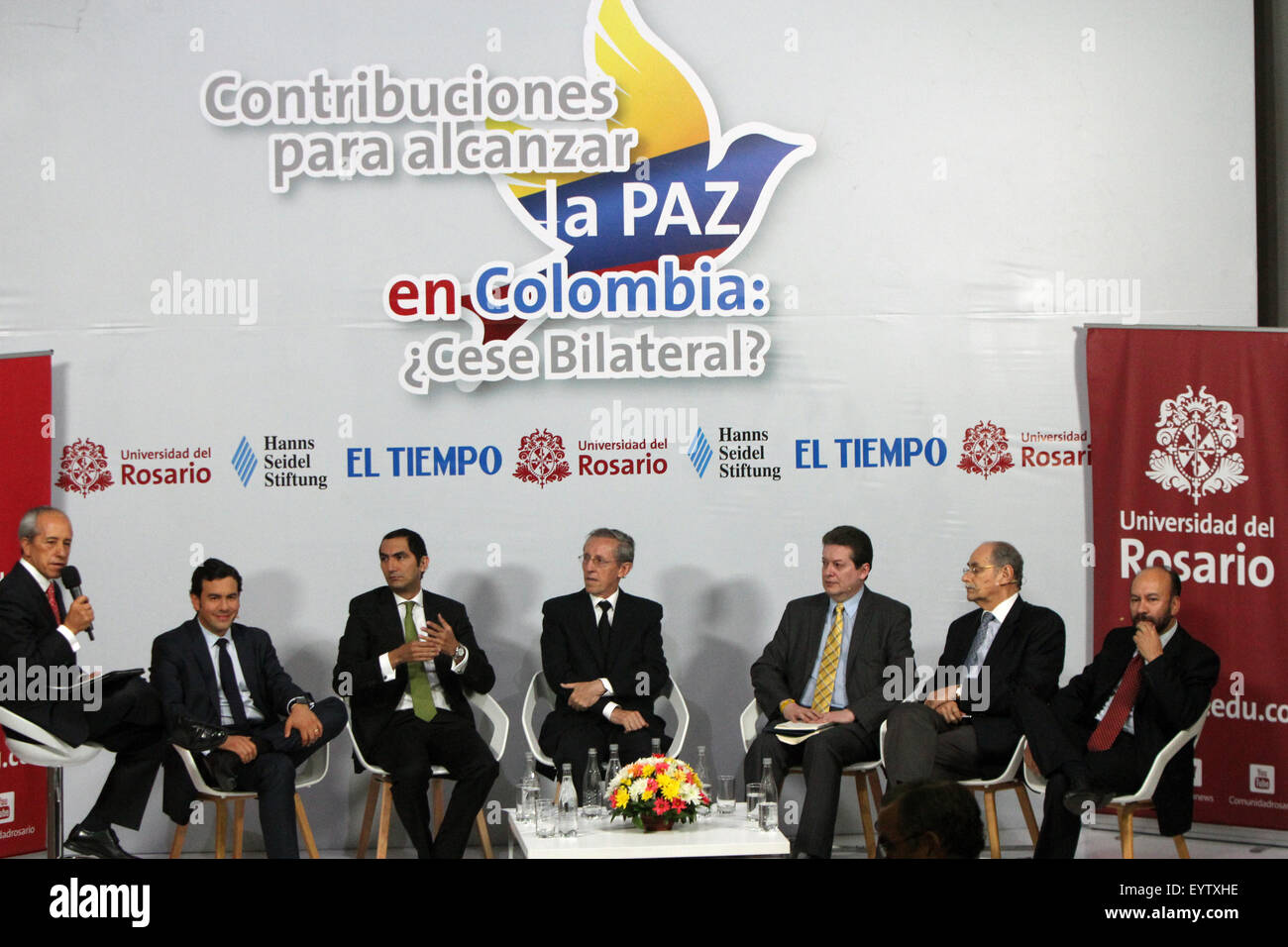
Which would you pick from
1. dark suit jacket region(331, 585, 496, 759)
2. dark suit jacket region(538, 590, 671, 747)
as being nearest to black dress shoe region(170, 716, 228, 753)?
dark suit jacket region(331, 585, 496, 759)

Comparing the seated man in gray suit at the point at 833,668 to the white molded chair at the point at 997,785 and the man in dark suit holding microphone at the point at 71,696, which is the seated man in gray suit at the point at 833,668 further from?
the man in dark suit holding microphone at the point at 71,696

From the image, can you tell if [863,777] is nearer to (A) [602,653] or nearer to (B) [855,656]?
(B) [855,656]

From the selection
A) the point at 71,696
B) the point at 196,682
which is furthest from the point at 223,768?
the point at 71,696

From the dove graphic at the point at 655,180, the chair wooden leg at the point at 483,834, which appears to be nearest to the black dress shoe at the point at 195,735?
the chair wooden leg at the point at 483,834

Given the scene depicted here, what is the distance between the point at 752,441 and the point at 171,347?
2.56 m

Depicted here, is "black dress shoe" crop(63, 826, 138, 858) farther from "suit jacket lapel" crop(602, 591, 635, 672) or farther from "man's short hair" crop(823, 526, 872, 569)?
"man's short hair" crop(823, 526, 872, 569)

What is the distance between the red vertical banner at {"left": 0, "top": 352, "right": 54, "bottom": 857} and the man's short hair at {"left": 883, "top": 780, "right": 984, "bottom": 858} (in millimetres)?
4411

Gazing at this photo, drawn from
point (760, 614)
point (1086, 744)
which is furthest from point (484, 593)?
point (1086, 744)

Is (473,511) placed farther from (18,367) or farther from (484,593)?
(18,367)

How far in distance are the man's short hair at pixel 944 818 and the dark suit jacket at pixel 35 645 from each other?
3.70 m

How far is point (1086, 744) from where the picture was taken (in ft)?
15.9

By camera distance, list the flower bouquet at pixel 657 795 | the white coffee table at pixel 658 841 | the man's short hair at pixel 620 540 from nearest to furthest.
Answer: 1. the white coffee table at pixel 658 841
2. the flower bouquet at pixel 657 795
3. the man's short hair at pixel 620 540

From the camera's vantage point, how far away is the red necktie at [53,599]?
17.0 ft

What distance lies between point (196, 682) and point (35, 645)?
0.61 meters
